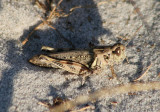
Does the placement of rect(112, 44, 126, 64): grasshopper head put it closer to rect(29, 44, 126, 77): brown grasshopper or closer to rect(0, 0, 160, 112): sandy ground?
rect(29, 44, 126, 77): brown grasshopper

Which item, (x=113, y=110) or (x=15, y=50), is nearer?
(x=113, y=110)

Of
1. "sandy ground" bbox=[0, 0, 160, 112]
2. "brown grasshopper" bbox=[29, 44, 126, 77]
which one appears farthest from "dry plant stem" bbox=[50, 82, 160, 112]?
"brown grasshopper" bbox=[29, 44, 126, 77]

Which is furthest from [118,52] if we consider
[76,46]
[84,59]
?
[76,46]

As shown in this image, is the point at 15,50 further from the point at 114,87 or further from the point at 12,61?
the point at 114,87

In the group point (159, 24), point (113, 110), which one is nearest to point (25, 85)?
point (113, 110)

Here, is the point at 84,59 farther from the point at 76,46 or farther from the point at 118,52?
the point at 118,52
